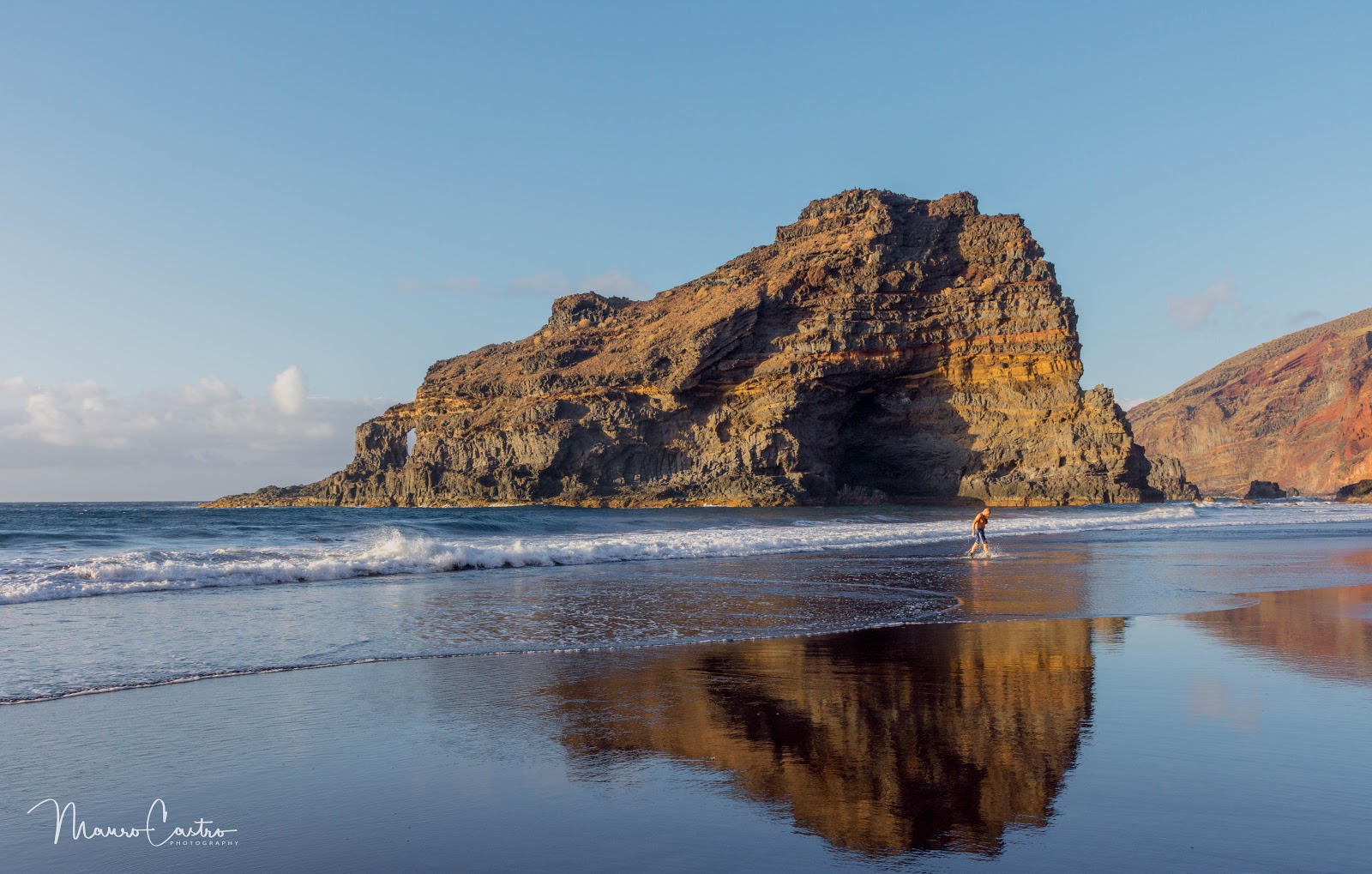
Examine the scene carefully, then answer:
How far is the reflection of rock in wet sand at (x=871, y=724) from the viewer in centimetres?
407

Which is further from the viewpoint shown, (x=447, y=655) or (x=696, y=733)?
(x=447, y=655)

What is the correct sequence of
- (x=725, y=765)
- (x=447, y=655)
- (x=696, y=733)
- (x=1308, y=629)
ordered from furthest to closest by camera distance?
(x=1308, y=629)
(x=447, y=655)
(x=696, y=733)
(x=725, y=765)

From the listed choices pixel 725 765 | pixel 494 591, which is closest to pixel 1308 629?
pixel 725 765

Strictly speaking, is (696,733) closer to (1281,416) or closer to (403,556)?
(403,556)

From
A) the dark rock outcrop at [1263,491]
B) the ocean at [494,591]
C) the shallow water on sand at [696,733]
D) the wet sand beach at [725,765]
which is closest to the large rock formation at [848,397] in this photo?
the ocean at [494,591]

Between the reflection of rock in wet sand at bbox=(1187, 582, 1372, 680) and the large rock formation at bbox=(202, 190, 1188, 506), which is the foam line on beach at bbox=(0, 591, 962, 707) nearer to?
the reflection of rock in wet sand at bbox=(1187, 582, 1372, 680)

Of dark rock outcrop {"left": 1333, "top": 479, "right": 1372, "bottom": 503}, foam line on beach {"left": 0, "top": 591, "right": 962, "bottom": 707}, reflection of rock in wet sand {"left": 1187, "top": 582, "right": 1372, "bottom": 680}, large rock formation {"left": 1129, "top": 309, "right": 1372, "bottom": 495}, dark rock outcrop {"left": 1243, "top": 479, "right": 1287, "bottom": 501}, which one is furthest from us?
large rock formation {"left": 1129, "top": 309, "right": 1372, "bottom": 495}

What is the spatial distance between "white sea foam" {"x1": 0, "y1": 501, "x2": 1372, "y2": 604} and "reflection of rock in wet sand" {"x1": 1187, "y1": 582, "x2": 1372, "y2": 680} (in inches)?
469

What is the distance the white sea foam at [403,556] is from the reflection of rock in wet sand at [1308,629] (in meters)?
11.9

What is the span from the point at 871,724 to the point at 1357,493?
9683cm

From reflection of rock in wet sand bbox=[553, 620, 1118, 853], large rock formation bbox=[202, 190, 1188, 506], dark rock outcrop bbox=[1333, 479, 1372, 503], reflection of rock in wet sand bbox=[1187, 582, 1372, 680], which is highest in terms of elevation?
large rock formation bbox=[202, 190, 1188, 506]

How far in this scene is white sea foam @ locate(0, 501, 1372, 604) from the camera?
13.5 meters

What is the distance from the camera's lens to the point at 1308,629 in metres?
9.61

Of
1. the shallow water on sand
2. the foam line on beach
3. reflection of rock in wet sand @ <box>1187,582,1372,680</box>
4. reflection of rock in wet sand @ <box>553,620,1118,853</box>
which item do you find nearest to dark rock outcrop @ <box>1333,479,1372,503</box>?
reflection of rock in wet sand @ <box>1187,582,1372,680</box>
